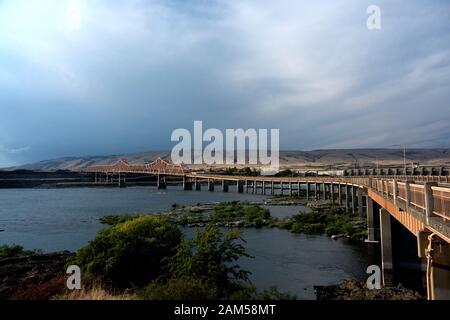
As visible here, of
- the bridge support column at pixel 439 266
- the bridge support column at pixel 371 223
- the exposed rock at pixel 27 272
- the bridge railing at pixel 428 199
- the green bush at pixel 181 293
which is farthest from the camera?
the bridge support column at pixel 371 223

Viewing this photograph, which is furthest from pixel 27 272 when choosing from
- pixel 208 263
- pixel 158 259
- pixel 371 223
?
pixel 371 223

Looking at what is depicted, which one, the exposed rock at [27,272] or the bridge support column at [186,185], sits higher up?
the bridge support column at [186,185]

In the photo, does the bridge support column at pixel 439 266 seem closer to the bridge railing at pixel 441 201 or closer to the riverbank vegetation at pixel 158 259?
the bridge railing at pixel 441 201

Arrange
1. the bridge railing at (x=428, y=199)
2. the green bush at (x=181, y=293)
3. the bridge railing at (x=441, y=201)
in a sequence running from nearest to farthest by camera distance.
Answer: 1. the bridge railing at (x=441, y=201)
2. the bridge railing at (x=428, y=199)
3. the green bush at (x=181, y=293)

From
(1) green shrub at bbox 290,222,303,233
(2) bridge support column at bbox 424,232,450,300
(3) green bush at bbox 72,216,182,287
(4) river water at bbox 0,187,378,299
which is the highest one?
(2) bridge support column at bbox 424,232,450,300

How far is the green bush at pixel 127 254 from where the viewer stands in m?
19.7

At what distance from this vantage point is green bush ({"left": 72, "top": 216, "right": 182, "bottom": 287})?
775 inches

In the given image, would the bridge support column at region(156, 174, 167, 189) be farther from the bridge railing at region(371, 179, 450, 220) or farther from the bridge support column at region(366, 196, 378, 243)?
the bridge railing at region(371, 179, 450, 220)

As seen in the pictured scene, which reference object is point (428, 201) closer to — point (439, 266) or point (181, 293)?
point (439, 266)

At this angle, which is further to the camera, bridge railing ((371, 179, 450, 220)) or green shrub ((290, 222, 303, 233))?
green shrub ((290, 222, 303, 233))

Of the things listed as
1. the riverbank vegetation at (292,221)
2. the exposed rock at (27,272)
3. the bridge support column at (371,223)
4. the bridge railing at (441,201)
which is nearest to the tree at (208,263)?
the exposed rock at (27,272)

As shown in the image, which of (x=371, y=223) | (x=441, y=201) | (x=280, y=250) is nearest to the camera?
(x=441, y=201)

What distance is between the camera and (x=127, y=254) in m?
20.7

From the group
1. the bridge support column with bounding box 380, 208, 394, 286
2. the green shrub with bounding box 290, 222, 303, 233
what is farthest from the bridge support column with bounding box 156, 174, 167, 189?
the bridge support column with bounding box 380, 208, 394, 286
